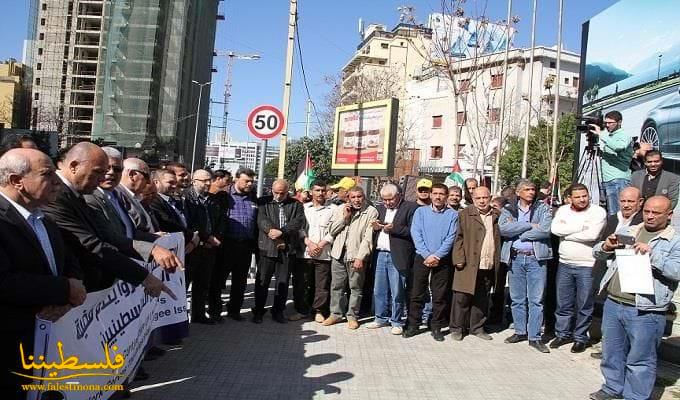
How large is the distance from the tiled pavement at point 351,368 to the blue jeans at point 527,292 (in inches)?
11.6

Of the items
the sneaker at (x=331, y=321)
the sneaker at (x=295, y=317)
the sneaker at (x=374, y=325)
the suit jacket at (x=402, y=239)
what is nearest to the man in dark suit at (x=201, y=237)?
the sneaker at (x=295, y=317)

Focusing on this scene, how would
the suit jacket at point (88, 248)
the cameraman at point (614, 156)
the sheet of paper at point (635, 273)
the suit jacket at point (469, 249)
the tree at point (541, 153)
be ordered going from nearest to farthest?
1. the suit jacket at point (88, 248)
2. the sheet of paper at point (635, 273)
3. the suit jacket at point (469, 249)
4. the cameraman at point (614, 156)
5. the tree at point (541, 153)


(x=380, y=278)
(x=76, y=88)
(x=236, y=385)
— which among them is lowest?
(x=236, y=385)

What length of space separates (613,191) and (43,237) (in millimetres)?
7931

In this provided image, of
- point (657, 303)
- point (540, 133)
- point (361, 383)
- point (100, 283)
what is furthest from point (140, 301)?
point (540, 133)

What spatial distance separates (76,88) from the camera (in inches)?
2995

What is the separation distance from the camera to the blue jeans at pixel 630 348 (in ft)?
15.7

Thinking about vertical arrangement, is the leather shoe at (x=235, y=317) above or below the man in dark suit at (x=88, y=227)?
below

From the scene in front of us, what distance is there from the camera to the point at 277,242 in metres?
7.55

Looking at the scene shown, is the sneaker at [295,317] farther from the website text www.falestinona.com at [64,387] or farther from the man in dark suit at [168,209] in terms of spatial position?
the website text www.falestinona.com at [64,387]

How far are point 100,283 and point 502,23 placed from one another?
22419 mm

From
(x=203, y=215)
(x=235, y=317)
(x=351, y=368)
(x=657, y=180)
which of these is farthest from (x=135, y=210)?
(x=657, y=180)

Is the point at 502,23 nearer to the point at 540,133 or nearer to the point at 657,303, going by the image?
the point at 540,133

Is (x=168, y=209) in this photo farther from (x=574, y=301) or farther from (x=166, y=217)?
(x=574, y=301)
